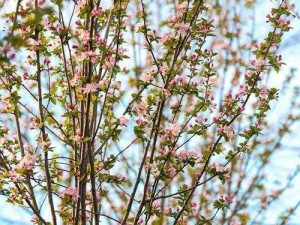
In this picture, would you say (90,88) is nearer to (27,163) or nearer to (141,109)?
(141,109)

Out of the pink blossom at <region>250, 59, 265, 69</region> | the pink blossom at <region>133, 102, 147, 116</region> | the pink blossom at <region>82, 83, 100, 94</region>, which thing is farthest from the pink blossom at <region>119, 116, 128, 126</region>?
the pink blossom at <region>250, 59, 265, 69</region>

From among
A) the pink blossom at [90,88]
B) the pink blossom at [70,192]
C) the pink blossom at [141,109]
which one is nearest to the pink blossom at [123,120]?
the pink blossom at [141,109]

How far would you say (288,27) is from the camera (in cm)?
434

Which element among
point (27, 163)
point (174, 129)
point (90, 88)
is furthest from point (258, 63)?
point (27, 163)

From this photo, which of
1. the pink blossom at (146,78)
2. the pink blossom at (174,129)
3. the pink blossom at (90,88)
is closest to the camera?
the pink blossom at (90,88)

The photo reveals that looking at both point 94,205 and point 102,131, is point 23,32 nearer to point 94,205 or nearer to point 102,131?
point 102,131

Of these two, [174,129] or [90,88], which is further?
[174,129]

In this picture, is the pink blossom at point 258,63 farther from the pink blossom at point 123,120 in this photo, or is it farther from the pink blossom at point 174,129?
the pink blossom at point 123,120

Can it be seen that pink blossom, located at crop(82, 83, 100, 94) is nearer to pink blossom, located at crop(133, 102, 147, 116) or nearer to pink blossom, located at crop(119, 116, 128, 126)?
pink blossom, located at crop(119, 116, 128, 126)

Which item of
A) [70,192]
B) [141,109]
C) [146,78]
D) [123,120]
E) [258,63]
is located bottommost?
[70,192]

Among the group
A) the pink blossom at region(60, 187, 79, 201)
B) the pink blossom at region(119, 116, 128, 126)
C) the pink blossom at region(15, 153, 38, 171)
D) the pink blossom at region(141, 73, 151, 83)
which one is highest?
the pink blossom at region(141, 73, 151, 83)

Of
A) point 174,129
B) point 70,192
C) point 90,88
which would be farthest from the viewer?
point 174,129

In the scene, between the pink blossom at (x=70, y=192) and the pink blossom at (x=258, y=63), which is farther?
the pink blossom at (x=258, y=63)

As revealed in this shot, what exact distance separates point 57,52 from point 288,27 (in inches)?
76.2
